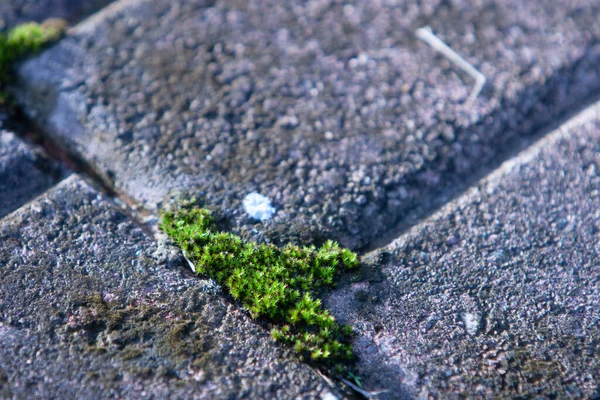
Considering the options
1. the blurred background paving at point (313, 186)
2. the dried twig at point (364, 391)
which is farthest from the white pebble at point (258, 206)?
the dried twig at point (364, 391)

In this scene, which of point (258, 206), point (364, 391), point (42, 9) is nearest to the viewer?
point (364, 391)

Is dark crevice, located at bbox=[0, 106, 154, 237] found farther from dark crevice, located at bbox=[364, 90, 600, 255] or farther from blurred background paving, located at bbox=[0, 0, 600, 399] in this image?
dark crevice, located at bbox=[364, 90, 600, 255]

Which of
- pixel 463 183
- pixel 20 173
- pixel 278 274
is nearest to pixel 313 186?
pixel 278 274

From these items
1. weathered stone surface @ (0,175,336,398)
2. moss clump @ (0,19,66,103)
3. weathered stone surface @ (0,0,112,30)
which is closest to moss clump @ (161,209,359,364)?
weathered stone surface @ (0,175,336,398)

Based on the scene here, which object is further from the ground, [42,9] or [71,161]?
[42,9]

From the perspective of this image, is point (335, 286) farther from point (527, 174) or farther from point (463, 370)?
point (527, 174)

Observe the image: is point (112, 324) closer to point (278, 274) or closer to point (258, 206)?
point (278, 274)

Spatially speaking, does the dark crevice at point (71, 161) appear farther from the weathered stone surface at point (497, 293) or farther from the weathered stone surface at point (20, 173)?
the weathered stone surface at point (497, 293)

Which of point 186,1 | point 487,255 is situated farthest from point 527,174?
point 186,1
